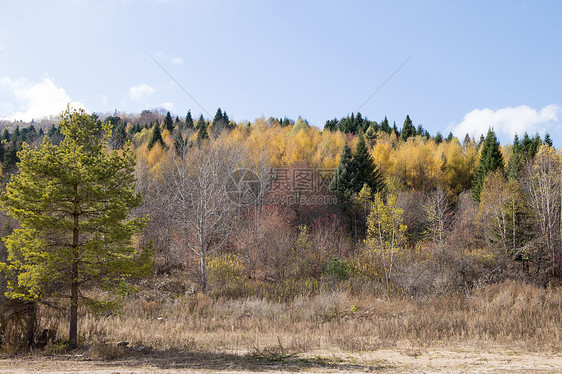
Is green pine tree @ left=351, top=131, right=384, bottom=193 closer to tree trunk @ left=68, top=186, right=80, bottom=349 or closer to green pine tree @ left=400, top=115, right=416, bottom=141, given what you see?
tree trunk @ left=68, top=186, right=80, bottom=349

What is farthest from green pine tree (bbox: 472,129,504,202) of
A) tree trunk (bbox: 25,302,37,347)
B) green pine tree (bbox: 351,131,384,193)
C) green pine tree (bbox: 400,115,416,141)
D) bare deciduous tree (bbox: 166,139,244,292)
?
tree trunk (bbox: 25,302,37,347)

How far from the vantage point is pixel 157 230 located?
2800 cm

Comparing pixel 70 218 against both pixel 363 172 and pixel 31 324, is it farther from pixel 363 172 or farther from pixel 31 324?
pixel 363 172

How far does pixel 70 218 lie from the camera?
11211mm

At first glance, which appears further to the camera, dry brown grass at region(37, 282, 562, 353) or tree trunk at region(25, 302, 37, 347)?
dry brown grass at region(37, 282, 562, 353)

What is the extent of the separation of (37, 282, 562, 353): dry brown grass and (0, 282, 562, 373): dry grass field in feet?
0.17

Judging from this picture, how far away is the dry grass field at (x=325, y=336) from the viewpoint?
28.7ft

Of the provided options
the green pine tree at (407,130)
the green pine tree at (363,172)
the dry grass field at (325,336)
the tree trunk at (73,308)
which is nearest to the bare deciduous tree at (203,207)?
the dry grass field at (325,336)

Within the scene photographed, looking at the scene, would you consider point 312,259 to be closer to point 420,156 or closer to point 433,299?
point 433,299

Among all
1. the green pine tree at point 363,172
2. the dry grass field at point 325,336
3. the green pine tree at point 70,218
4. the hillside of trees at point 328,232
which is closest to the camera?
the dry grass field at point 325,336

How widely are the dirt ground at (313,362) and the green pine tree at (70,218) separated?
2095mm

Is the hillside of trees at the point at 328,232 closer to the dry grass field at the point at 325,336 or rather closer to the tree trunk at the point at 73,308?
the tree trunk at the point at 73,308

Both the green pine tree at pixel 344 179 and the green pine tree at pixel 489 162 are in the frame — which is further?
the green pine tree at pixel 489 162

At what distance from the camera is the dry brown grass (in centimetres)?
1105
